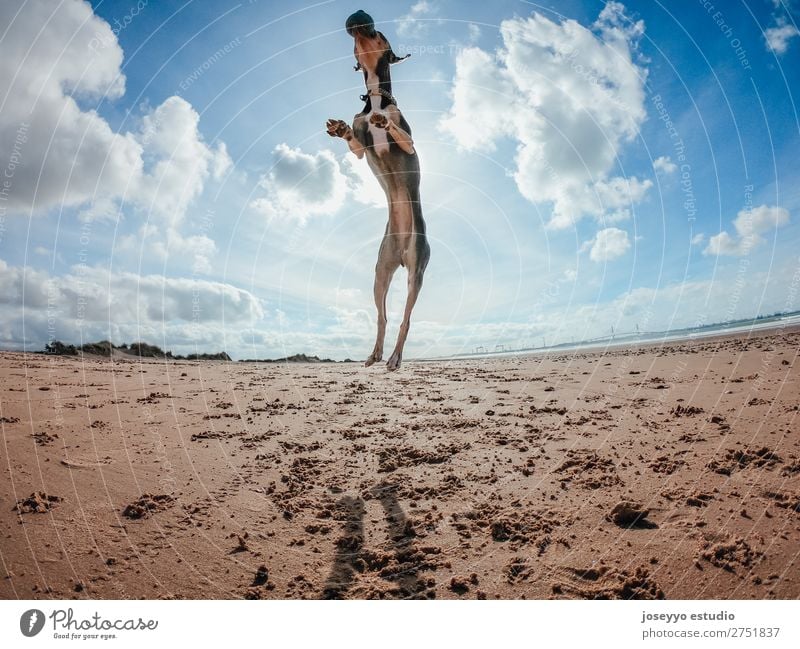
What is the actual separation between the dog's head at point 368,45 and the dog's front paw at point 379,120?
888 mm

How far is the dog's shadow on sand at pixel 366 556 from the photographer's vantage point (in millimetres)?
3162

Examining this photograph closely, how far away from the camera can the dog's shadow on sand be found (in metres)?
3.16

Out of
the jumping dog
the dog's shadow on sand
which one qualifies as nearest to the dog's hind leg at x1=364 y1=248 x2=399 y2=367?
the jumping dog

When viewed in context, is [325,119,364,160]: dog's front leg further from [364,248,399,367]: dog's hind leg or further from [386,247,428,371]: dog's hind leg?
[386,247,428,371]: dog's hind leg

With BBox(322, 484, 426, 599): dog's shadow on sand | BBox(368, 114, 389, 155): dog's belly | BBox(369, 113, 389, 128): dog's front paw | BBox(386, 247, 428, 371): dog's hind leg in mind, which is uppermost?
BBox(368, 114, 389, 155): dog's belly

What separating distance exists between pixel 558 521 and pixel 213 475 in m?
4.65

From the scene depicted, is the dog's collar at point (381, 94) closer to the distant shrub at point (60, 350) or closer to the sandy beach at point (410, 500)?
the sandy beach at point (410, 500)

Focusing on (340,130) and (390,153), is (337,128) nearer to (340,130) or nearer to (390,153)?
(340,130)

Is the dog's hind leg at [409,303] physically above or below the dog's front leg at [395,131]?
below

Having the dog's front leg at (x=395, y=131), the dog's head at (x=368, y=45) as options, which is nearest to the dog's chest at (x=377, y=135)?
the dog's front leg at (x=395, y=131)

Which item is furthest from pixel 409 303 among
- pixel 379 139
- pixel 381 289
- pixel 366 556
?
pixel 366 556

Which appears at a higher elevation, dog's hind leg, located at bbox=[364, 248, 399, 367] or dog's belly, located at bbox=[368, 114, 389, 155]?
dog's belly, located at bbox=[368, 114, 389, 155]

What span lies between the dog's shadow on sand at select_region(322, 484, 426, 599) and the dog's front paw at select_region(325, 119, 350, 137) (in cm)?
424

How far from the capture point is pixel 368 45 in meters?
3.78
